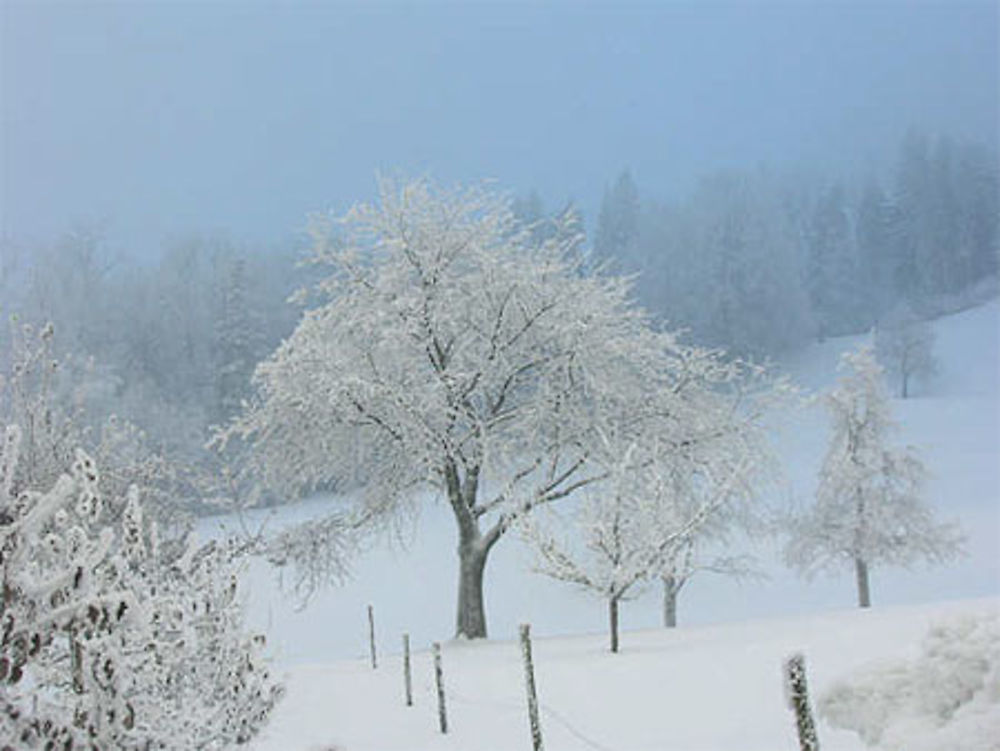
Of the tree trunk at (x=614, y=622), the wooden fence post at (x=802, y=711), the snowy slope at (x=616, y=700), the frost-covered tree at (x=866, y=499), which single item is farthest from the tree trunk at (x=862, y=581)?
the wooden fence post at (x=802, y=711)

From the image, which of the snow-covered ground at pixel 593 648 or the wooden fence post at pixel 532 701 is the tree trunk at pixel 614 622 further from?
the wooden fence post at pixel 532 701

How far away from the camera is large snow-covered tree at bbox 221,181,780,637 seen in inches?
614

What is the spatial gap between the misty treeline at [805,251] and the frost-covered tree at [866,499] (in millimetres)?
38851

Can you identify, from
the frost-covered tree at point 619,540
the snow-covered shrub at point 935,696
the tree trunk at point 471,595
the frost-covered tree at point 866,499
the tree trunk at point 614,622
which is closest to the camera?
the snow-covered shrub at point 935,696

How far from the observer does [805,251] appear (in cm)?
8494

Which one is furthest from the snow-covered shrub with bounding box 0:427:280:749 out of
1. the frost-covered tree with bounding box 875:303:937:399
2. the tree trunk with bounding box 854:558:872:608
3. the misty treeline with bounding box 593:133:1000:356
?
the misty treeline with bounding box 593:133:1000:356

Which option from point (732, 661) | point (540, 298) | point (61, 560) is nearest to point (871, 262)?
point (540, 298)

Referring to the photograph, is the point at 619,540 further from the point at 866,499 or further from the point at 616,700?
the point at 866,499

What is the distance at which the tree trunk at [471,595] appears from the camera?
1648cm

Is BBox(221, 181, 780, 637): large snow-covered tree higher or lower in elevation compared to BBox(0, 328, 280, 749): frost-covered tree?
higher

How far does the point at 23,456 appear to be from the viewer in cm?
1062

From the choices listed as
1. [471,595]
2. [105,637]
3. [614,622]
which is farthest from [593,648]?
[105,637]

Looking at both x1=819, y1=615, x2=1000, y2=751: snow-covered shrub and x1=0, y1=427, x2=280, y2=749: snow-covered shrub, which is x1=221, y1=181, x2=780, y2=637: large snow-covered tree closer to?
x1=0, y1=427, x2=280, y2=749: snow-covered shrub

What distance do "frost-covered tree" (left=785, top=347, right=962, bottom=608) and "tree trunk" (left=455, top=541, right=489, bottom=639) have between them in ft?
36.8
